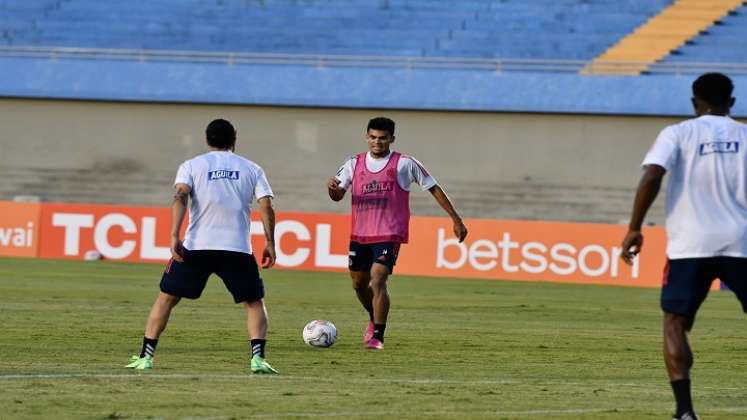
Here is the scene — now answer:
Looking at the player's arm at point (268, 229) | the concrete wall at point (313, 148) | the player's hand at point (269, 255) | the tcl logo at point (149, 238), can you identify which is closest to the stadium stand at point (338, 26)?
the concrete wall at point (313, 148)

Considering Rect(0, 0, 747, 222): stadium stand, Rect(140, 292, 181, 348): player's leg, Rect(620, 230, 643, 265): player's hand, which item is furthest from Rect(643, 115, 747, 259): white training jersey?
Rect(0, 0, 747, 222): stadium stand

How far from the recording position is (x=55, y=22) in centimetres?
4041

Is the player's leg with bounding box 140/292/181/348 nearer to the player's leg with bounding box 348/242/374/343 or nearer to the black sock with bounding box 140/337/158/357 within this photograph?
the black sock with bounding box 140/337/158/357

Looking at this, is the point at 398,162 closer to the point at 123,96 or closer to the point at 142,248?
the point at 142,248

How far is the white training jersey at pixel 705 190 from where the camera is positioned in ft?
27.4

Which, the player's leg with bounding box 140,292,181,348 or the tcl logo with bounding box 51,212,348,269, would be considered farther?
the tcl logo with bounding box 51,212,348,269

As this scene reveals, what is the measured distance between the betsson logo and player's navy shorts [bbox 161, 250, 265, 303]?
56.1 feet

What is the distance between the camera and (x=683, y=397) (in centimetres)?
836

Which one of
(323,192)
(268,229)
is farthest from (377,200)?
(323,192)

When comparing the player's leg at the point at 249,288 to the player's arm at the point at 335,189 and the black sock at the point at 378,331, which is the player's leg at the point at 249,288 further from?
the player's arm at the point at 335,189

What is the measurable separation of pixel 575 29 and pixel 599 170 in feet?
13.2

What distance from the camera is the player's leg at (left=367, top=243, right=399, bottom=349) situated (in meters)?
13.7

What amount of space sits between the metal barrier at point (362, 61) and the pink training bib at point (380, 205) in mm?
21743

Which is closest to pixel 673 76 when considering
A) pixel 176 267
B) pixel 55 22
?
pixel 55 22
